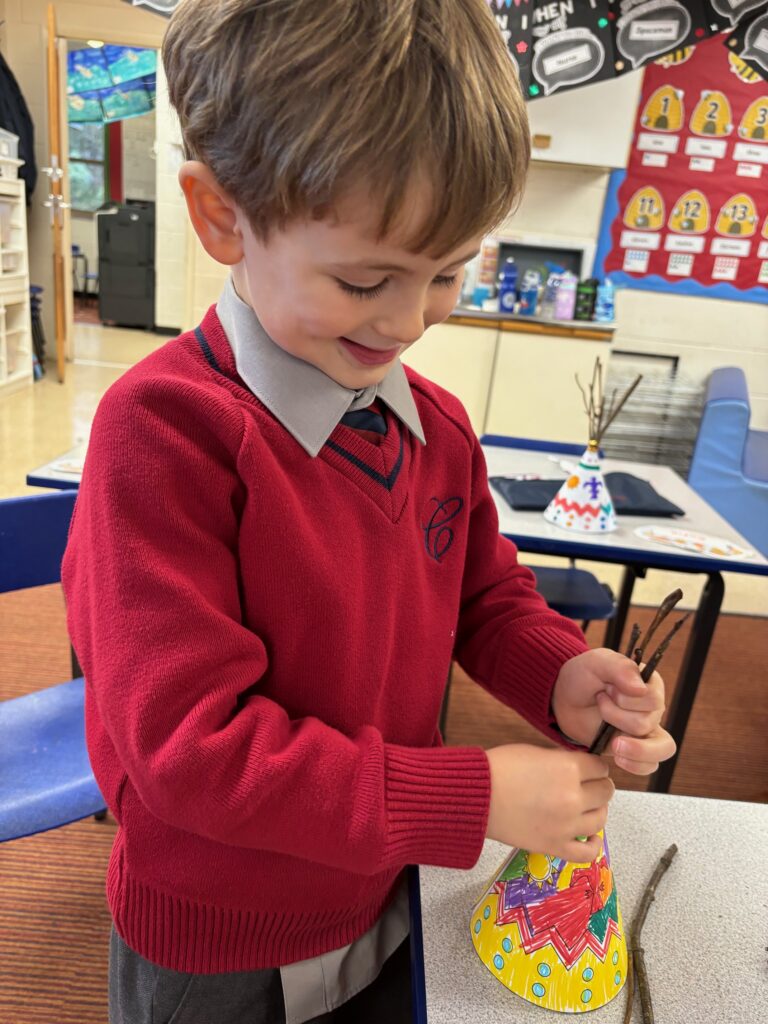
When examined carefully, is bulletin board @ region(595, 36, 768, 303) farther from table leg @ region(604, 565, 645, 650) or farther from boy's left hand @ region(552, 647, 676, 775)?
boy's left hand @ region(552, 647, 676, 775)

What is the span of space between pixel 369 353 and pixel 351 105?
0.51 ft

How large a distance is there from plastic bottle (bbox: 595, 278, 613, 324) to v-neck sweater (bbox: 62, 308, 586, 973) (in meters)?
3.47

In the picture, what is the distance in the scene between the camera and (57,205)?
16.8 feet

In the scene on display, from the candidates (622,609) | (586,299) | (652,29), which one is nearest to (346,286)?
(622,609)

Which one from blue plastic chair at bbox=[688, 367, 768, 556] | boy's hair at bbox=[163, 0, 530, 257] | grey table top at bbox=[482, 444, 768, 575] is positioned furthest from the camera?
blue plastic chair at bbox=[688, 367, 768, 556]

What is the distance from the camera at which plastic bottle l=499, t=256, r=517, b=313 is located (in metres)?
3.88

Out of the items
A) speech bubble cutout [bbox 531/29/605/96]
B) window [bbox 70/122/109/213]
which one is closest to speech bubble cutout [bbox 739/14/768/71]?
speech bubble cutout [bbox 531/29/605/96]

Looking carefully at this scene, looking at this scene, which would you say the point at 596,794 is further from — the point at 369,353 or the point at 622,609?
the point at 622,609

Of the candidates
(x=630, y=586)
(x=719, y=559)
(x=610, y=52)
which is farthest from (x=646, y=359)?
(x=719, y=559)

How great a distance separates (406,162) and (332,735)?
35 centimetres

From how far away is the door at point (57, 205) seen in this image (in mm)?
4828

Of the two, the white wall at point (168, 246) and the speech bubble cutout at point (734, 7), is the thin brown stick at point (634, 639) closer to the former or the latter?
the speech bubble cutout at point (734, 7)

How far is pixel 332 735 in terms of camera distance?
0.54 m

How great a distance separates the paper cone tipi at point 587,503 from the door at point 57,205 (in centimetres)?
433
